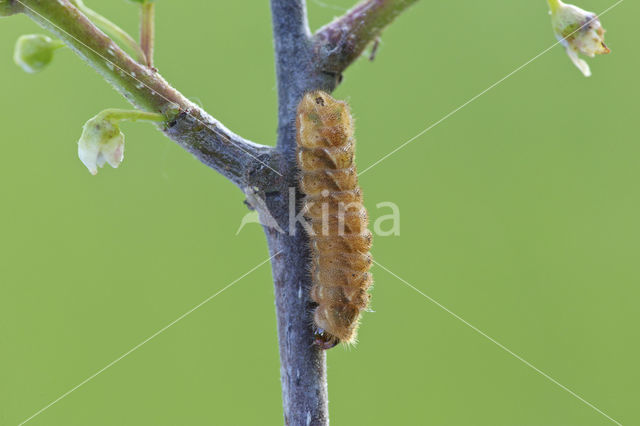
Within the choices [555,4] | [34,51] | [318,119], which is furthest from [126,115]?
[555,4]

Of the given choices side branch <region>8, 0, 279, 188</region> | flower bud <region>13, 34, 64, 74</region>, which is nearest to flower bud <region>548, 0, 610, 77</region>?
side branch <region>8, 0, 279, 188</region>

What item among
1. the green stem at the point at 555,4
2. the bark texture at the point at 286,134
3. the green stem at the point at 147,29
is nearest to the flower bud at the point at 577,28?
the green stem at the point at 555,4

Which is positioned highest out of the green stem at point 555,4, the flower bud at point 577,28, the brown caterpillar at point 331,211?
the green stem at point 555,4

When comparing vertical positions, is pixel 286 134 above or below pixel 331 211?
above

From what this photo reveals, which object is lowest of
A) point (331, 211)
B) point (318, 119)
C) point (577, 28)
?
point (331, 211)

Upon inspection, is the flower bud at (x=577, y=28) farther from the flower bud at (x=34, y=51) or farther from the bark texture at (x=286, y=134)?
the flower bud at (x=34, y=51)

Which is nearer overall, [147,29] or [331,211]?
[147,29]

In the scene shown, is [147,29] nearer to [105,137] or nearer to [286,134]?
[105,137]
